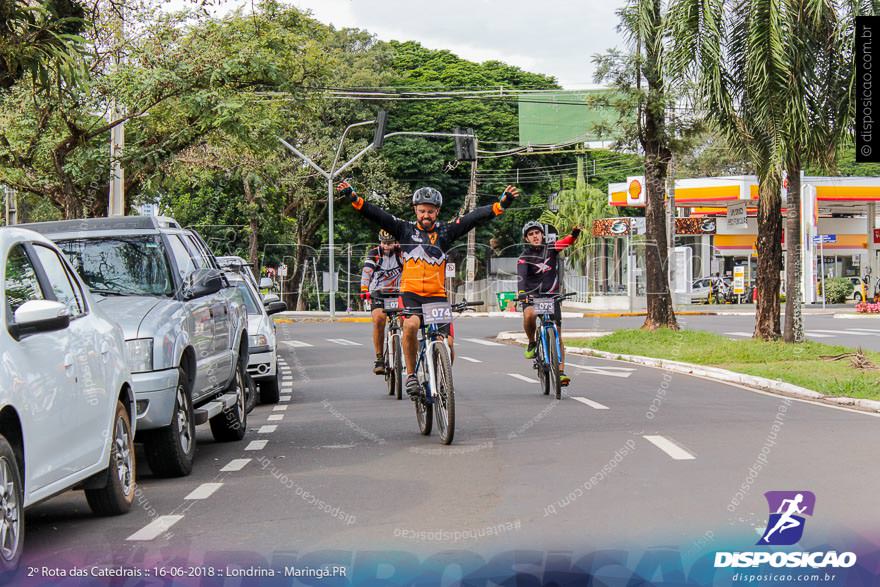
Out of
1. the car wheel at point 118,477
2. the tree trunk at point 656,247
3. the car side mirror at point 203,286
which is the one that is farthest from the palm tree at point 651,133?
the car wheel at point 118,477

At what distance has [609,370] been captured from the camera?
19844 mm

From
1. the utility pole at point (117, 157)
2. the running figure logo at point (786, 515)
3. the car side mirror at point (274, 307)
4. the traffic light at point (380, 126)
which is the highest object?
the traffic light at point (380, 126)

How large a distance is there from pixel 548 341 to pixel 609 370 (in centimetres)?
577

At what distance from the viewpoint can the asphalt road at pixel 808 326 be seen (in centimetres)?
2834

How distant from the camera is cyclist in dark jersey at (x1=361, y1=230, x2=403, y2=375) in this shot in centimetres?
1512

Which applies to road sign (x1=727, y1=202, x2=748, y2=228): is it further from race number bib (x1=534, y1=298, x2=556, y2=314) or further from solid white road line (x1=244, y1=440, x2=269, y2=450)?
solid white road line (x1=244, y1=440, x2=269, y2=450)

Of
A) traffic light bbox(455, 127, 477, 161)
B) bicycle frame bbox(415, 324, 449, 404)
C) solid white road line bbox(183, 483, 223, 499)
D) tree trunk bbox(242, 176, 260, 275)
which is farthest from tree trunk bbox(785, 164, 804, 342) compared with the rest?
tree trunk bbox(242, 176, 260, 275)

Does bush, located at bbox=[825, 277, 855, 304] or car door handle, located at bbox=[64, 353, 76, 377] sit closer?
car door handle, located at bbox=[64, 353, 76, 377]

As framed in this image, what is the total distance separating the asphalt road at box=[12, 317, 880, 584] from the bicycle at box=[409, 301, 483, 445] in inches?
10.9

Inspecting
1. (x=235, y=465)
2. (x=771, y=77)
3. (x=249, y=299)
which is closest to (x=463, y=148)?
(x=771, y=77)

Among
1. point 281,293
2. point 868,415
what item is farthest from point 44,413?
point 281,293

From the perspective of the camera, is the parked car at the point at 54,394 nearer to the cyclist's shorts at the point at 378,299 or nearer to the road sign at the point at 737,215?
the cyclist's shorts at the point at 378,299

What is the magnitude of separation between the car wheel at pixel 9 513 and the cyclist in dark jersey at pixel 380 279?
30.6 feet

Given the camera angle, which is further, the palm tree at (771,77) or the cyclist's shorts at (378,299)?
the palm tree at (771,77)
